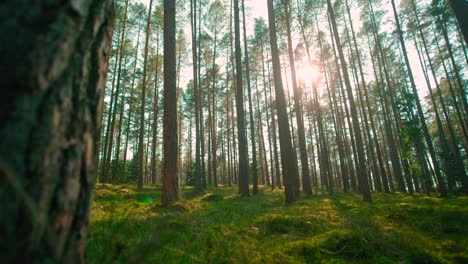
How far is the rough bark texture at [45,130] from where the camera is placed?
398mm

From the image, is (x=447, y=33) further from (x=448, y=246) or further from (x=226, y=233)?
(x=226, y=233)

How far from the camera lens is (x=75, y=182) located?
570 millimetres

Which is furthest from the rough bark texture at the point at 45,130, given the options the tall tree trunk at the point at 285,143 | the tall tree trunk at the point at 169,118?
the tall tree trunk at the point at 285,143

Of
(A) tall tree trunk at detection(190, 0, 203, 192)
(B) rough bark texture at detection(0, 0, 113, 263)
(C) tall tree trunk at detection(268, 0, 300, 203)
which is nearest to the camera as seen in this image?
(B) rough bark texture at detection(0, 0, 113, 263)

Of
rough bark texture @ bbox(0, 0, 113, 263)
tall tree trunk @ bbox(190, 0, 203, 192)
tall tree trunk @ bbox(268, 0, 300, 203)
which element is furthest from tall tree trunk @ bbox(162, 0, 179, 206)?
tall tree trunk @ bbox(190, 0, 203, 192)

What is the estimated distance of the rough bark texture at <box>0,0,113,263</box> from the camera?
40 cm

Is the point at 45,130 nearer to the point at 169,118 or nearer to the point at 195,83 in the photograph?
the point at 169,118

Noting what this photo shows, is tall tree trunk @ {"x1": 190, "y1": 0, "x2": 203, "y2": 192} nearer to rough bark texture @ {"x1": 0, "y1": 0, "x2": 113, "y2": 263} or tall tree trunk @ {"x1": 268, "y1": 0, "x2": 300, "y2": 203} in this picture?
tall tree trunk @ {"x1": 268, "y1": 0, "x2": 300, "y2": 203}

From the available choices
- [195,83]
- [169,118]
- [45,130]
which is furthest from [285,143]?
[195,83]

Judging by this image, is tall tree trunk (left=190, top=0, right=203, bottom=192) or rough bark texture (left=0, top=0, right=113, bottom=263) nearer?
rough bark texture (left=0, top=0, right=113, bottom=263)

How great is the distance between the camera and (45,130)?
18.8 inches

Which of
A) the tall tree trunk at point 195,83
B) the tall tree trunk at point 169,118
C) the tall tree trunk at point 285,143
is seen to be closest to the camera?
the tall tree trunk at point 169,118

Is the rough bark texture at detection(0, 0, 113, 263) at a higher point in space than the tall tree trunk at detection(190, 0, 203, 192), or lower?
lower

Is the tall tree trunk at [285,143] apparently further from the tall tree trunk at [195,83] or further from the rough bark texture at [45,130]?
the rough bark texture at [45,130]
